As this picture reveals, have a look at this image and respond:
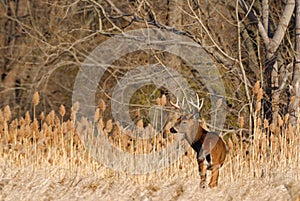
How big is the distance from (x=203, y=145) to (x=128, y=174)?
967mm

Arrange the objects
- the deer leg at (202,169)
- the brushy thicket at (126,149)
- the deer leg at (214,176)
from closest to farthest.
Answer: the deer leg at (214,176), the deer leg at (202,169), the brushy thicket at (126,149)

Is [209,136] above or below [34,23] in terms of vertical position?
below

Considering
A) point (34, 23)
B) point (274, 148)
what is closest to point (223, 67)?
point (274, 148)

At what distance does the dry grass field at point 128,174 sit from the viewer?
21.5 feet

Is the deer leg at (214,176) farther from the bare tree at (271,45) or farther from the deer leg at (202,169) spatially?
the bare tree at (271,45)

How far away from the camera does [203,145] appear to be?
8.59 metres

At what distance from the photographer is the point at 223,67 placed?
11297 mm

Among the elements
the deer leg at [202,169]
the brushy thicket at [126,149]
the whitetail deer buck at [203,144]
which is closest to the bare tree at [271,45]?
the brushy thicket at [126,149]

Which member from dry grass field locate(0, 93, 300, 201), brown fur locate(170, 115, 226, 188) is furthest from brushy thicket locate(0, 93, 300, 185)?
brown fur locate(170, 115, 226, 188)

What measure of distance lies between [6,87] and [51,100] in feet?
5.55

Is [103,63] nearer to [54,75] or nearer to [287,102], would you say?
[287,102]

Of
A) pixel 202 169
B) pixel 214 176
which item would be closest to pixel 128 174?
pixel 202 169

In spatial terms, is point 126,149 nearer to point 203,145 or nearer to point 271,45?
point 203,145

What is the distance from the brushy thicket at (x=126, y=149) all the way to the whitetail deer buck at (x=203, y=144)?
0.95 ft
